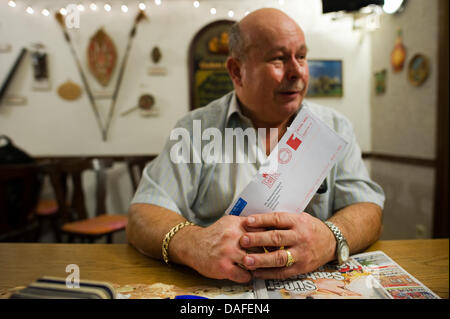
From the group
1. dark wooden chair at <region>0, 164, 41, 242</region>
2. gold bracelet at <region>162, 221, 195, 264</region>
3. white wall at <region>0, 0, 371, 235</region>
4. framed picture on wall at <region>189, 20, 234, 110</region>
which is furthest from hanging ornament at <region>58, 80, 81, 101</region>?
gold bracelet at <region>162, 221, 195, 264</region>

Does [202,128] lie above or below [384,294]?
above

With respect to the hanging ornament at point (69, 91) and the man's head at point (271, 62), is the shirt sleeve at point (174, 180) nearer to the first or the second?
the man's head at point (271, 62)

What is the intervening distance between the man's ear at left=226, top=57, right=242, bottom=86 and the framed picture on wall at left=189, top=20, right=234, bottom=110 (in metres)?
0.04

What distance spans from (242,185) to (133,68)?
1107 mm

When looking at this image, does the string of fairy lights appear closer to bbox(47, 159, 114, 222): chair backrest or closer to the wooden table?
the wooden table

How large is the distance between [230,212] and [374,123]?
2.20 ft

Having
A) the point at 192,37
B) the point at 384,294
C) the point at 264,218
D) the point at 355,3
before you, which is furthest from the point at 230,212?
the point at 192,37

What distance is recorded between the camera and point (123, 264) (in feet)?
2.03

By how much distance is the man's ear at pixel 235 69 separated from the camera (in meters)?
0.81

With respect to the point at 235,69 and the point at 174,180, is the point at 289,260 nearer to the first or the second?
the point at 174,180

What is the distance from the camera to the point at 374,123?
2.96 feet

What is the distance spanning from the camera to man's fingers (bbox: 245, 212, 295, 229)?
50 centimetres
